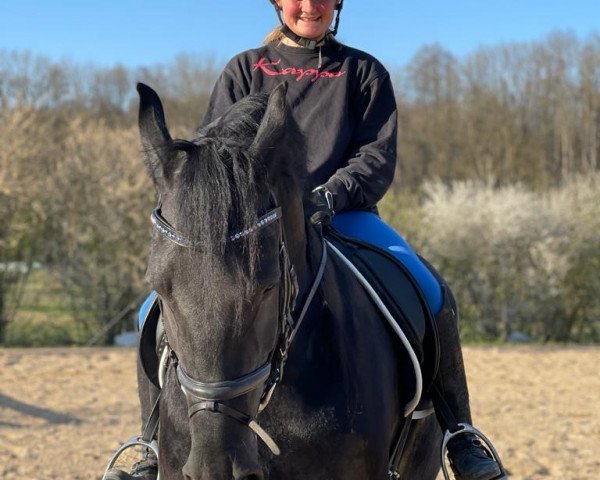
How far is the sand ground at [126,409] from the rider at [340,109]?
4057mm

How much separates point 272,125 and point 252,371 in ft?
2.20

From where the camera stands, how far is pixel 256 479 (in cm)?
215

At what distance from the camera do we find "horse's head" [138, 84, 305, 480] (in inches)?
81.8

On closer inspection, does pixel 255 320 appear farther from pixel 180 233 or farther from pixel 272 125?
pixel 272 125

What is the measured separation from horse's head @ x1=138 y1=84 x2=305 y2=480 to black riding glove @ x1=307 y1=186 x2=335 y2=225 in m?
0.52

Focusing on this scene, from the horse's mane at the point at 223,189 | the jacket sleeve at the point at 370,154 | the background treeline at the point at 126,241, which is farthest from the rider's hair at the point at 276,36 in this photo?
the background treeline at the point at 126,241

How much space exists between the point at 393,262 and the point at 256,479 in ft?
4.69

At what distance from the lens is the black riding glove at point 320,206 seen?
2.84m

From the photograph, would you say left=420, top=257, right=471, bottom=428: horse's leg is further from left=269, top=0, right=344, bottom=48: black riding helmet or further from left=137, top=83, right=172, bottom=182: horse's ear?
left=137, top=83, right=172, bottom=182: horse's ear

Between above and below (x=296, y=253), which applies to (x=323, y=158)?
above

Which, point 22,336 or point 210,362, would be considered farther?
point 22,336

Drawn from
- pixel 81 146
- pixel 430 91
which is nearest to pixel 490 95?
pixel 430 91

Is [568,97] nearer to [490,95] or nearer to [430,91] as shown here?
[490,95]

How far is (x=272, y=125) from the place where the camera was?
2.31m
